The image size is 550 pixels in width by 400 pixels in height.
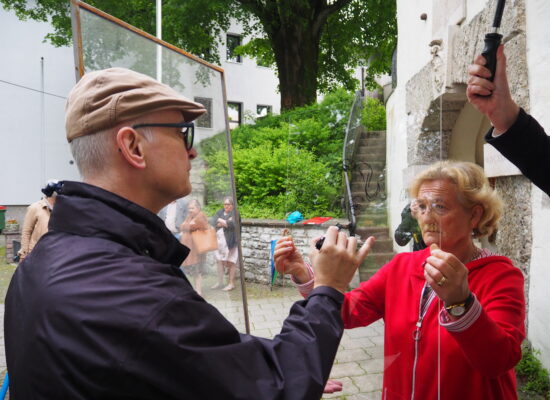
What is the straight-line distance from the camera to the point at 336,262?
1.02 meters

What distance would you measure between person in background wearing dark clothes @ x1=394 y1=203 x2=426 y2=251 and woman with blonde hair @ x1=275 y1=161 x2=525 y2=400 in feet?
0.11

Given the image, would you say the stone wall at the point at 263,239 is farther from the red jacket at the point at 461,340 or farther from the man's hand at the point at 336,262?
the red jacket at the point at 461,340

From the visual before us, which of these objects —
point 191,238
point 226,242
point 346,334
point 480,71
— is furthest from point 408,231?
point 346,334

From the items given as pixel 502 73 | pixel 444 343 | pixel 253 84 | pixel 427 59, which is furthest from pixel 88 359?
pixel 253 84

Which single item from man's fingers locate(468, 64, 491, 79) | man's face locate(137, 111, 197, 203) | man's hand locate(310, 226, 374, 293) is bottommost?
man's hand locate(310, 226, 374, 293)

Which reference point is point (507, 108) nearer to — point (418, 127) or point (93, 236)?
point (418, 127)

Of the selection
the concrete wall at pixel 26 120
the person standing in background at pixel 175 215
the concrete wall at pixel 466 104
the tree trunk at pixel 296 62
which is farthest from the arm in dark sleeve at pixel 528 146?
the concrete wall at pixel 26 120

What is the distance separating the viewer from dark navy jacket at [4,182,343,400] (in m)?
0.71

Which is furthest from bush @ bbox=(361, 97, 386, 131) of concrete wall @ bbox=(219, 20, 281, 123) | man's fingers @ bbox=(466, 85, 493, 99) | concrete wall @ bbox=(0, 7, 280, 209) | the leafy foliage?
concrete wall @ bbox=(219, 20, 281, 123)

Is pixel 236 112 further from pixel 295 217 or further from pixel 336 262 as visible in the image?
pixel 336 262

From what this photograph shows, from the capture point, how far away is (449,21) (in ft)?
9.98

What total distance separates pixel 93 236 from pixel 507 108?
4.02 feet

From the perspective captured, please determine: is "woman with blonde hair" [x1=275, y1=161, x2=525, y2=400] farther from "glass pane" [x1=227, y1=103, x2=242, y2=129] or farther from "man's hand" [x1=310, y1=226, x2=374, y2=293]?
"glass pane" [x1=227, y1=103, x2=242, y2=129]

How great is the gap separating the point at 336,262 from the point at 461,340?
0.48m
